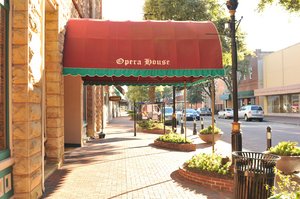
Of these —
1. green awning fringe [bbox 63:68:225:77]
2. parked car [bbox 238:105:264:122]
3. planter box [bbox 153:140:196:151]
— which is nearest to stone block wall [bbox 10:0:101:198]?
green awning fringe [bbox 63:68:225:77]

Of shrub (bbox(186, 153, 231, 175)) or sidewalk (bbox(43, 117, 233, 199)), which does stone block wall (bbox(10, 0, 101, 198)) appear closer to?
sidewalk (bbox(43, 117, 233, 199))

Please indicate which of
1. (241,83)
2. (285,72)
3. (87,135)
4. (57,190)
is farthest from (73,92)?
(241,83)

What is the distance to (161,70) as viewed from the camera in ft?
34.8

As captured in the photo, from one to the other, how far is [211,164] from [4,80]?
5.35m

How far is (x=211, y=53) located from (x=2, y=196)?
7368 mm

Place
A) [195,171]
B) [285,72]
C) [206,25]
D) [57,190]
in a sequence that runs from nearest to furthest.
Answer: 1. [57,190]
2. [195,171]
3. [206,25]
4. [285,72]

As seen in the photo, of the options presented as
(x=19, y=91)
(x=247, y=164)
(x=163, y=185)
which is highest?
(x=19, y=91)

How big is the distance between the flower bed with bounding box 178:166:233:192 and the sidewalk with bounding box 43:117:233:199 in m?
0.20

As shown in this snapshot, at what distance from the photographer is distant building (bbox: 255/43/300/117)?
4169 centimetres

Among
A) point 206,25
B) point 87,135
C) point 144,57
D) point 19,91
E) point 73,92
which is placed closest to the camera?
point 19,91

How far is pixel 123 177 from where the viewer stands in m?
9.12

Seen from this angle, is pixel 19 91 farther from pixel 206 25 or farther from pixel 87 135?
pixel 87 135

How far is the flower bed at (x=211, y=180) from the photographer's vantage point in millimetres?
7973

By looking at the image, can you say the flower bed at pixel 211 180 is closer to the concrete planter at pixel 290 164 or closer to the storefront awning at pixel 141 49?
the concrete planter at pixel 290 164
